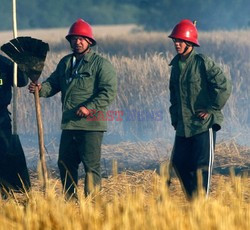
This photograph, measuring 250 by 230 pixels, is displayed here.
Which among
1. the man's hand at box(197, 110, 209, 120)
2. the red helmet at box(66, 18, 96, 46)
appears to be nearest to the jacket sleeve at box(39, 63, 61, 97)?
the red helmet at box(66, 18, 96, 46)

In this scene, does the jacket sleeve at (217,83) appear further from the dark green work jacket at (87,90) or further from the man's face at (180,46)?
the dark green work jacket at (87,90)

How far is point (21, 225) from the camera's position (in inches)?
322

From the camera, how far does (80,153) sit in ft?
36.5

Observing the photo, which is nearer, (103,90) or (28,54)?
(28,54)

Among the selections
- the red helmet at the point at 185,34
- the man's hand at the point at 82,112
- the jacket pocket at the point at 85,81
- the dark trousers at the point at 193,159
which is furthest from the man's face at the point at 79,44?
the dark trousers at the point at 193,159

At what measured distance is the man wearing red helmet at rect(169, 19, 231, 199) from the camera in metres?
10.6

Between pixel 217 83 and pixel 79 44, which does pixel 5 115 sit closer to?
pixel 79 44

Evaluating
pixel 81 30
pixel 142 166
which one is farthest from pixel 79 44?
pixel 142 166

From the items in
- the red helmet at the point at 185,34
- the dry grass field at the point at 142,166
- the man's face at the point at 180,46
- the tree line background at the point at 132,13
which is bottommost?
the dry grass field at the point at 142,166

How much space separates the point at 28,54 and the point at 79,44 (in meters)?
0.51

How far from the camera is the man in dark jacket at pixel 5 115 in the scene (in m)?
11.6

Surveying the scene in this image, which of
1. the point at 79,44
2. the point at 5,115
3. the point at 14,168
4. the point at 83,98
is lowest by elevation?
the point at 14,168

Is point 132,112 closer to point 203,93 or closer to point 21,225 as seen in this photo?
point 203,93

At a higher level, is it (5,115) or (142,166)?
(5,115)
